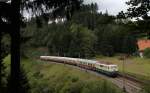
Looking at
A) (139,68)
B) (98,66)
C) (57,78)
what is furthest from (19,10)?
(139,68)

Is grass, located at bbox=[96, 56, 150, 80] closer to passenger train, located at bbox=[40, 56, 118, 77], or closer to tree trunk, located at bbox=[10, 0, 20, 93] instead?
passenger train, located at bbox=[40, 56, 118, 77]

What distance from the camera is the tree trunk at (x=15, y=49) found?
1098 centimetres

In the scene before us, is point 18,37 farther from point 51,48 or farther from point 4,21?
point 51,48

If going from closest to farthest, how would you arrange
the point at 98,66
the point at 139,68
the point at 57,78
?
the point at 98,66
the point at 57,78
the point at 139,68

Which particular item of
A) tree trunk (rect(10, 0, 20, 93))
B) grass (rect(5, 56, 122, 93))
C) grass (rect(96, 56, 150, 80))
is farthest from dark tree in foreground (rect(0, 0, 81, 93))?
grass (rect(96, 56, 150, 80))

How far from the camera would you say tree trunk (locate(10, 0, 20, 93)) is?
36.0 feet

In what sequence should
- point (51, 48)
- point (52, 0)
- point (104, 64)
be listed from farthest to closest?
point (51, 48) → point (104, 64) → point (52, 0)

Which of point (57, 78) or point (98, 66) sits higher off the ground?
point (98, 66)

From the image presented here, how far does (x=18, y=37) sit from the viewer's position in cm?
1109

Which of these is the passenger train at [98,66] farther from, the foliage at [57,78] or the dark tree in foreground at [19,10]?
the dark tree in foreground at [19,10]

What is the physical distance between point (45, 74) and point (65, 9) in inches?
2475

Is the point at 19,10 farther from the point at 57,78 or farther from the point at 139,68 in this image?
the point at 139,68

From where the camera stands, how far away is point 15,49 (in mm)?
11031

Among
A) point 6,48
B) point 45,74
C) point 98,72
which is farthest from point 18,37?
point 45,74
